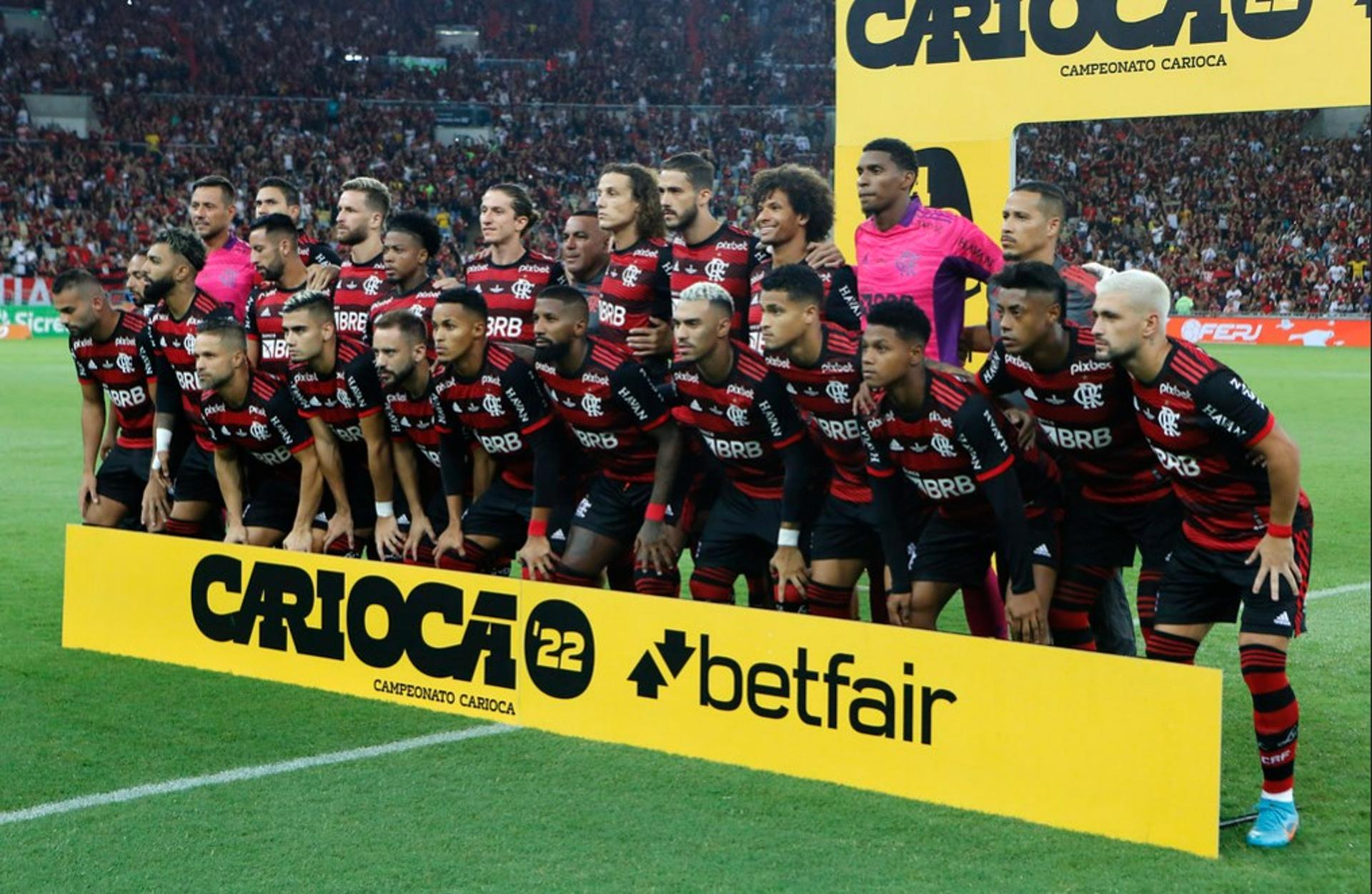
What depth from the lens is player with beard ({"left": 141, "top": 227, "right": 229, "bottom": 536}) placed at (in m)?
7.71

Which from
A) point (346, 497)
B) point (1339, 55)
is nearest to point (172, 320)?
point (346, 497)

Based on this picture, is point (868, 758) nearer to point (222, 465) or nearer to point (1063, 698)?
point (1063, 698)

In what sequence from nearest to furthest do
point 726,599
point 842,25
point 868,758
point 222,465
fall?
point 868,758 → point 726,599 → point 222,465 → point 842,25

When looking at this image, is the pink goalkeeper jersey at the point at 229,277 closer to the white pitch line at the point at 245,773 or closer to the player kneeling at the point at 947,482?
the white pitch line at the point at 245,773

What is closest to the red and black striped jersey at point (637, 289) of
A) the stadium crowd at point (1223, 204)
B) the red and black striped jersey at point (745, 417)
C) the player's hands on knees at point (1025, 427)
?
the red and black striped jersey at point (745, 417)

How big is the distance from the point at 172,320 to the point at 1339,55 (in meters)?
5.62

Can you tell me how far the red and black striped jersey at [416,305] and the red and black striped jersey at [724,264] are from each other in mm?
1108

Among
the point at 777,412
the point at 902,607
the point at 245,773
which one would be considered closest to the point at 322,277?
the point at 777,412

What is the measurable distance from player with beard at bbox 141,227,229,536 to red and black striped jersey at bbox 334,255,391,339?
751 mm

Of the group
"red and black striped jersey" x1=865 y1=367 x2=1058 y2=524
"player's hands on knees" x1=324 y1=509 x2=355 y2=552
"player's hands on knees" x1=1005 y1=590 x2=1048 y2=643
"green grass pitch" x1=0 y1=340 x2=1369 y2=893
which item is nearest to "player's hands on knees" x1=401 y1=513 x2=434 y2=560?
"player's hands on knees" x1=324 y1=509 x2=355 y2=552

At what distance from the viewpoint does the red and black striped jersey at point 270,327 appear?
7418 mm

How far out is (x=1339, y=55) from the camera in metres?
7.14

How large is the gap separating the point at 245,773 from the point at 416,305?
2.39 meters

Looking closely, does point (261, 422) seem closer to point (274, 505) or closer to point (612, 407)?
point (274, 505)
